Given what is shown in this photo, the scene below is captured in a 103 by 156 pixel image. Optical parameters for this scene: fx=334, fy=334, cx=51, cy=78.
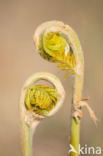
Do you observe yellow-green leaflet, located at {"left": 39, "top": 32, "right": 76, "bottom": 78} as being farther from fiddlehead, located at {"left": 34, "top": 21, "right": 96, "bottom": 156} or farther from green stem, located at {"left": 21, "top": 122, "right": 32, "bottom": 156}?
green stem, located at {"left": 21, "top": 122, "right": 32, "bottom": 156}

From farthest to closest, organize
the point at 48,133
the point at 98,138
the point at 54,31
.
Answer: the point at 48,133
the point at 98,138
the point at 54,31

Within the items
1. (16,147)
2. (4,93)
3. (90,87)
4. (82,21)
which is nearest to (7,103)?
(4,93)

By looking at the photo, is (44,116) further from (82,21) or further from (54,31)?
(82,21)

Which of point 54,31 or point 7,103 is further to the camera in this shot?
point 7,103

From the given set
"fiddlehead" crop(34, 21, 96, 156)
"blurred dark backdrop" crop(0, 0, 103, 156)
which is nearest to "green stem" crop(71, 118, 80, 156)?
"fiddlehead" crop(34, 21, 96, 156)

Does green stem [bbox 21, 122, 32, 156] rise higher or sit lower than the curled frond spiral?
lower

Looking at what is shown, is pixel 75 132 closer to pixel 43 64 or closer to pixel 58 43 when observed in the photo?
pixel 58 43

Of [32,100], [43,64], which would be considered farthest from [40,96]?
[43,64]
